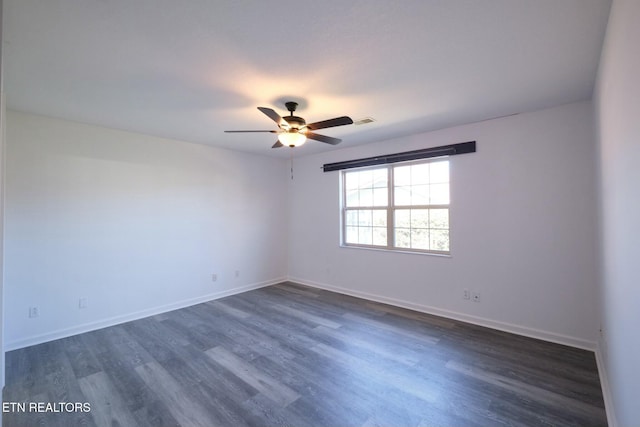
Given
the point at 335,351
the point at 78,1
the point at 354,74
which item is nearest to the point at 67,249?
the point at 78,1

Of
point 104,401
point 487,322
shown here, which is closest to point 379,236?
point 487,322

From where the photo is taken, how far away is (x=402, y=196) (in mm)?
4395

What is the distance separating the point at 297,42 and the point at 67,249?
3623 mm

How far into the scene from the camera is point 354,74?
234cm

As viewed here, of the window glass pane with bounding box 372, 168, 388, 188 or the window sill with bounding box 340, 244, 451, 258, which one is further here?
the window glass pane with bounding box 372, 168, 388, 188

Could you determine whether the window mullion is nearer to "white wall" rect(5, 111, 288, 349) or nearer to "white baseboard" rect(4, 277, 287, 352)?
"white wall" rect(5, 111, 288, 349)

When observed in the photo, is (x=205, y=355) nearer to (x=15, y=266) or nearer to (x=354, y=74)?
(x=15, y=266)

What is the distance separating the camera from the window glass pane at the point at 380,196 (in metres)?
4.61

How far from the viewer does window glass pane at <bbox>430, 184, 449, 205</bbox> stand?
3902 mm

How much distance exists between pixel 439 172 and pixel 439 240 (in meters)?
0.96

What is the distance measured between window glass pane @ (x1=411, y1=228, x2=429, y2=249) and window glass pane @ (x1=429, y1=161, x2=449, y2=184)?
2.42ft

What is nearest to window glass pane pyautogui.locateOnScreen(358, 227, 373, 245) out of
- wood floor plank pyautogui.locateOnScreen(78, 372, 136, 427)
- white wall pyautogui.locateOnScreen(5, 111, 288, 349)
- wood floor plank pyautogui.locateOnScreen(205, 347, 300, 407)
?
white wall pyautogui.locateOnScreen(5, 111, 288, 349)

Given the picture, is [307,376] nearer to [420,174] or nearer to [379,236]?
[379,236]

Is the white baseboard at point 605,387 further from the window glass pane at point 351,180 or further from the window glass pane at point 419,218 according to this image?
the window glass pane at point 351,180
